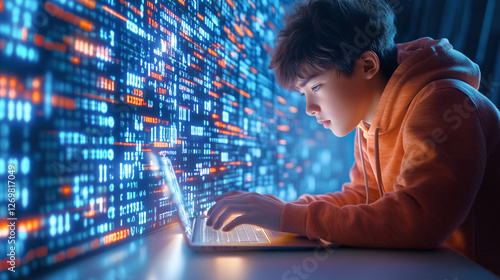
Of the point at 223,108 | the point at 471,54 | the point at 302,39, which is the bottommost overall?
the point at 223,108

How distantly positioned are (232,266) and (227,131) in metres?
0.76

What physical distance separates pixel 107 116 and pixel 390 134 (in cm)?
73

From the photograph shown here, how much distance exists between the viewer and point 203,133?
3.48 feet

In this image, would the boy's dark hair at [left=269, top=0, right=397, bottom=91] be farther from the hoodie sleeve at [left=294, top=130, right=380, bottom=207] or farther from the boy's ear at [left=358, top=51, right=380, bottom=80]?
the hoodie sleeve at [left=294, top=130, right=380, bottom=207]

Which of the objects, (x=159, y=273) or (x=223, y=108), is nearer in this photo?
(x=159, y=273)

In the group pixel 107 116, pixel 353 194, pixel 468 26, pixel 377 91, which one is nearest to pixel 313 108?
pixel 377 91

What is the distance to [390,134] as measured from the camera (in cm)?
88

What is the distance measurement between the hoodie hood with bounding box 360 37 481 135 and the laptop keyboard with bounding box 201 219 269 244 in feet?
1.50

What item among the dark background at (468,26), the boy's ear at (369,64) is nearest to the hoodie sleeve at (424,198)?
the boy's ear at (369,64)

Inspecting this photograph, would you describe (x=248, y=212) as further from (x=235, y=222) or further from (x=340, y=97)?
(x=340, y=97)

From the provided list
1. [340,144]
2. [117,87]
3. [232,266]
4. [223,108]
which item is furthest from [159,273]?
[340,144]

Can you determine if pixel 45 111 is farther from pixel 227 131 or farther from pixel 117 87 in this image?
pixel 227 131

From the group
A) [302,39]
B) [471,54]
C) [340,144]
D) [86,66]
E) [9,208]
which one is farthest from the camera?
[340,144]

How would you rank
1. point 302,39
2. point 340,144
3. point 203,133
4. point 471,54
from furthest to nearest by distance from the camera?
point 340,144 → point 471,54 → point 203,133 → point 302,39
